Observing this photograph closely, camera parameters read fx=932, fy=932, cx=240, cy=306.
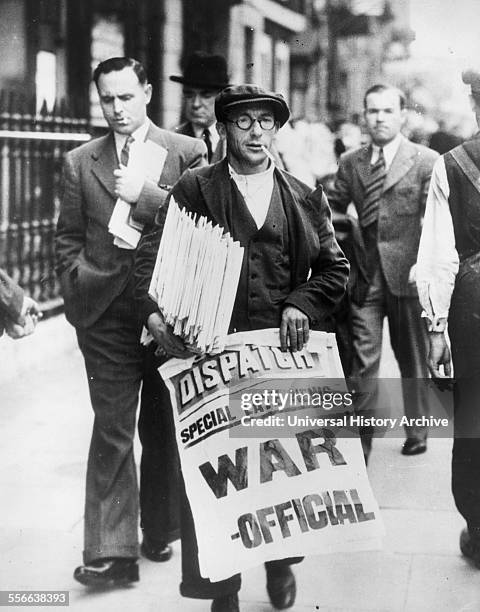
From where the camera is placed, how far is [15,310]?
3.56 meters

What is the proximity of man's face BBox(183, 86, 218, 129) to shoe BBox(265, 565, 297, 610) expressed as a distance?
1.66 metres

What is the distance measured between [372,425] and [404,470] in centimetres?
21

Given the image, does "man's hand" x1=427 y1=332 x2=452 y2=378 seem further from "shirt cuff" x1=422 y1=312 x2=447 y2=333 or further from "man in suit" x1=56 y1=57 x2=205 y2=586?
"man in suit" x1=56 y1=57 x2=205 y2=586

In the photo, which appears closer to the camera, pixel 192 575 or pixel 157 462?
pixel 192 575

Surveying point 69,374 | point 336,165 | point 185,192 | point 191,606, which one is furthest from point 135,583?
point 336,165

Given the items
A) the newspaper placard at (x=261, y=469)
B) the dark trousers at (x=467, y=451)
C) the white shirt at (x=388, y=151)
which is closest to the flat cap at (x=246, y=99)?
the white shirt at (x=388, y=151)

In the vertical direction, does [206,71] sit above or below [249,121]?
above

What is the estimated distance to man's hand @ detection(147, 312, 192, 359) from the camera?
3.20 metres

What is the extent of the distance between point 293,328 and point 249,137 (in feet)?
2.17

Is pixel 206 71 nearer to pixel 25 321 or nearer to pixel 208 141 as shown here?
pixel 208 141

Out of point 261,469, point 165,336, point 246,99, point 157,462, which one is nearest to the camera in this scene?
point 246,99

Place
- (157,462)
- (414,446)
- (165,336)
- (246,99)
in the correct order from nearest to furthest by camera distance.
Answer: (246,99)
(165,336)
(414,446)
(157,462)

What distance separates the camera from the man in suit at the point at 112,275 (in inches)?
135

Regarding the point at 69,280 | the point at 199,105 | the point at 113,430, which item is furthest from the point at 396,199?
the point at 113,430
